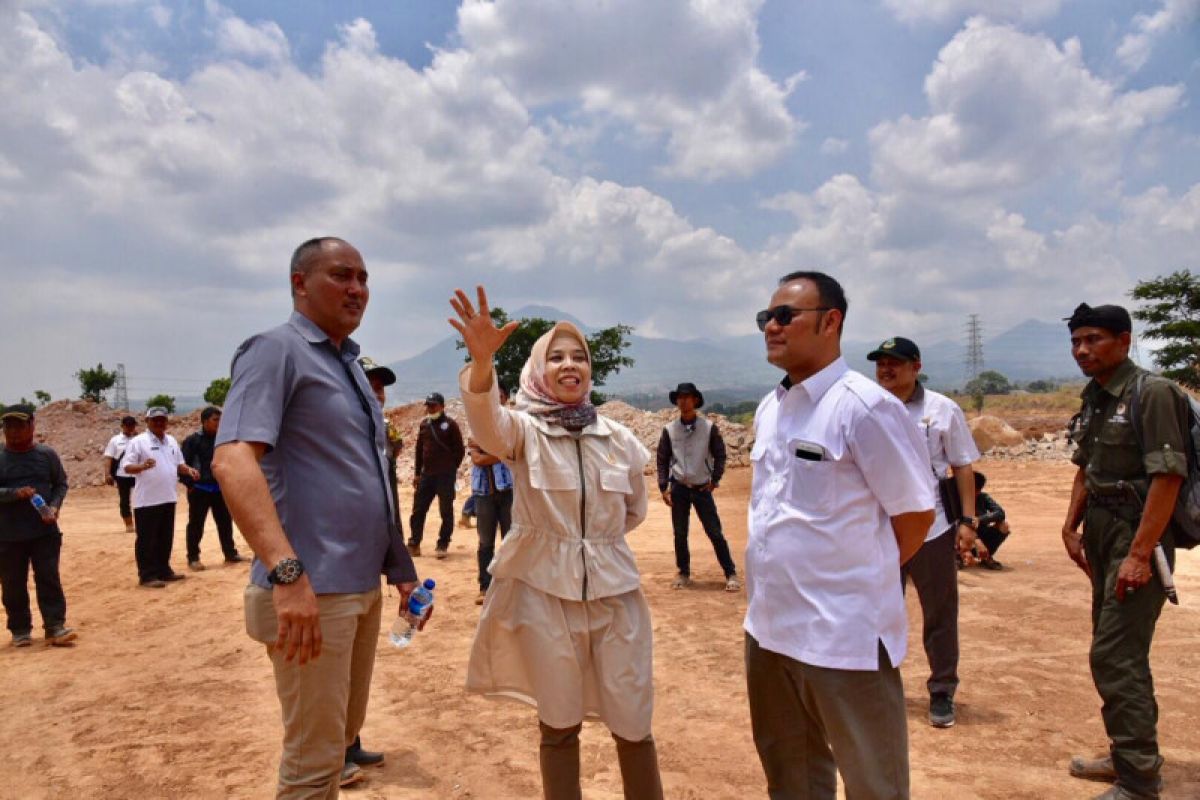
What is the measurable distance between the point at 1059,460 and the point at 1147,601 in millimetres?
20859

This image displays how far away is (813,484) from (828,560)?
0.25 metres

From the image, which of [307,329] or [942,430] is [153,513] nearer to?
[307,329]

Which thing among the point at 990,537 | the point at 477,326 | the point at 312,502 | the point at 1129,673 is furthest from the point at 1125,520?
the point at 990,537

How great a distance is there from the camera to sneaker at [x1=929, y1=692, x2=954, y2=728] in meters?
4.32

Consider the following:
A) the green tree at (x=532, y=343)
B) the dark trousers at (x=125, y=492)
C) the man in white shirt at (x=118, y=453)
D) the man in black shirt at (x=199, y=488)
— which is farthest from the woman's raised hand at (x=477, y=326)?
the green tree at (x=532, y=343)

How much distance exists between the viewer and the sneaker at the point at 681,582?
27.1 feet

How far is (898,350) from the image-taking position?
4.39m

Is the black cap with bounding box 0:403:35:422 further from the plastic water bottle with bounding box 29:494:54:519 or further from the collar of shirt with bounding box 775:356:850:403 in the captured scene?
the collar of shirt with bounding box 775:356:850:403

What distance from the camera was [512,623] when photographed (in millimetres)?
2928

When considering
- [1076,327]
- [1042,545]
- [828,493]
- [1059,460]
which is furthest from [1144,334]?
[828,493]

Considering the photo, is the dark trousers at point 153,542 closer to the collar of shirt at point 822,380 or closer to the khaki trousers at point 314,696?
the khaki trousers at point 314,696

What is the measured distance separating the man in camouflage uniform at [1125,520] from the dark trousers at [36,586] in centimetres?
773

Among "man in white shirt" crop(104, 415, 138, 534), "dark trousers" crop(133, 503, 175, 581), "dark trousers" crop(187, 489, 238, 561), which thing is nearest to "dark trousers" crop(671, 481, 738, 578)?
"dark trousers" crop(187, 489, 238, 561)

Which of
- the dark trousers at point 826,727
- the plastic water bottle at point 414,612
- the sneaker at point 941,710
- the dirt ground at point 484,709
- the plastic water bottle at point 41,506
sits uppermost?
the plastic water bottle at point 41,506
